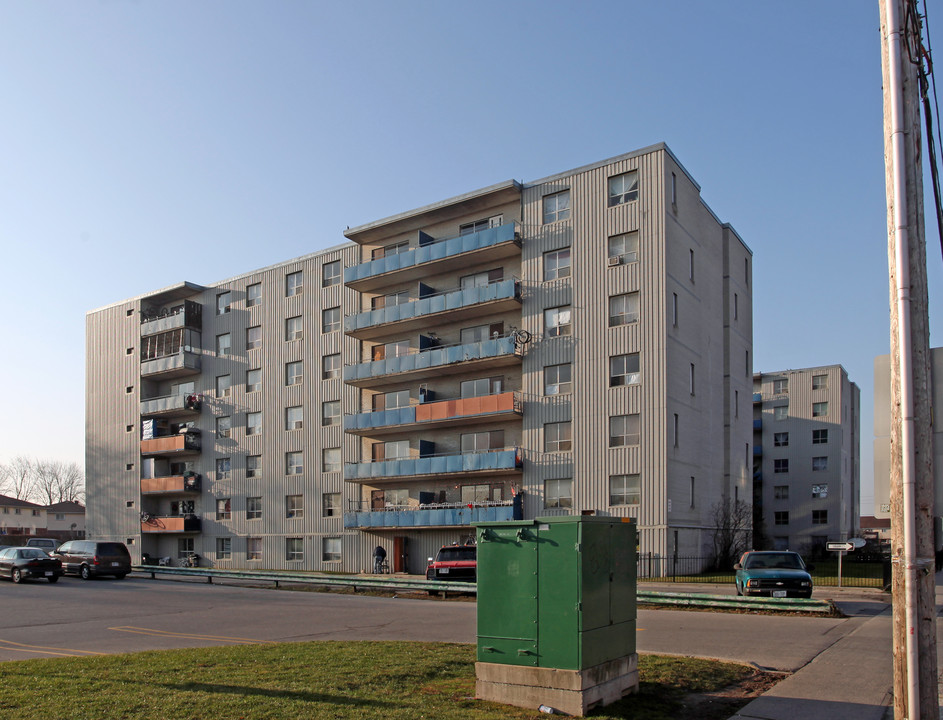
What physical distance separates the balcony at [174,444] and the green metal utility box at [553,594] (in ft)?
163

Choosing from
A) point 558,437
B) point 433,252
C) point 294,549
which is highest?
point 433,252

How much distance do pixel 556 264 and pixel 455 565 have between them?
18.3 metres

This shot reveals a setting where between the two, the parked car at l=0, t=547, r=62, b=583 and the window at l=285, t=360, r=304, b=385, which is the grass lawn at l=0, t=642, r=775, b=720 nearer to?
the parked car at l=0, t=547, r=62, b=583

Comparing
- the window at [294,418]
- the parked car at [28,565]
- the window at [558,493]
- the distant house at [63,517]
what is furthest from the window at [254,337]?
the distant house at [63,517]

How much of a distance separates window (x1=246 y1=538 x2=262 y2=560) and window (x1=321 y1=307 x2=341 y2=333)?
45.1 ft

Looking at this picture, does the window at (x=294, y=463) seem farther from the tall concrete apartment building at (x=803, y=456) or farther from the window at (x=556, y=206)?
the tall concrete apartment building at (x=803, y=456)

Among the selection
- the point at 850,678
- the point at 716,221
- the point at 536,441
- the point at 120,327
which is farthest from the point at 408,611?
the point at 120,327

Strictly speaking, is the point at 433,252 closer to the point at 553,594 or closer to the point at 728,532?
the point at 728,532

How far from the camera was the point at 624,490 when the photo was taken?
1516 inches

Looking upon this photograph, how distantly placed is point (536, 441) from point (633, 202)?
40.1ft

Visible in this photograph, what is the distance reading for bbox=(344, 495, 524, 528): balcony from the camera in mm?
41062

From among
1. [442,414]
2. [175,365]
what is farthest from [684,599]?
[175,365]

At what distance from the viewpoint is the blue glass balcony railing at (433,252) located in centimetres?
4281

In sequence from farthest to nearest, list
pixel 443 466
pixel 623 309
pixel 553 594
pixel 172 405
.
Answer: pixel 172 405, pixel 443 466, pixel 623 309, pixel 553 594
